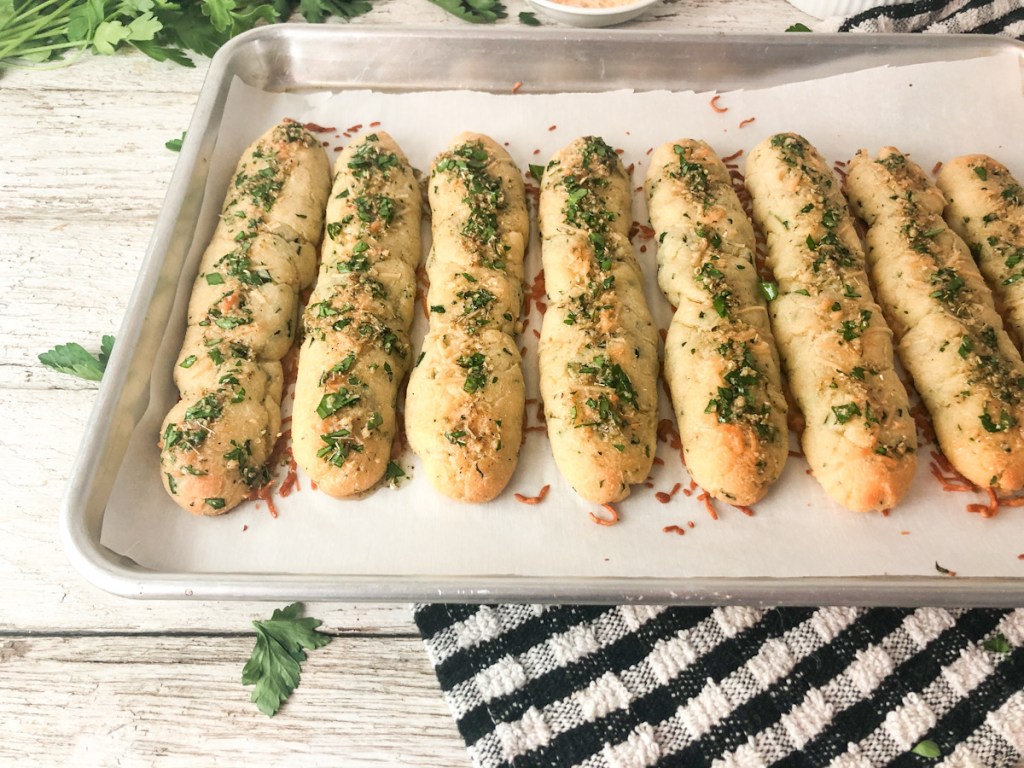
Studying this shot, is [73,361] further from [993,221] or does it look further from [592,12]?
[993,221]

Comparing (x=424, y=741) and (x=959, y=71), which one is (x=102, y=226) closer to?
(x=424, y=741)

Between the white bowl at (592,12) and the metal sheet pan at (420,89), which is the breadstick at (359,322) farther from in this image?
the white bowl at (592,12)

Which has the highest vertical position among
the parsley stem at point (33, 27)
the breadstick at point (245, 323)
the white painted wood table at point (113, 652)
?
the parsley stem at point (33, 27)

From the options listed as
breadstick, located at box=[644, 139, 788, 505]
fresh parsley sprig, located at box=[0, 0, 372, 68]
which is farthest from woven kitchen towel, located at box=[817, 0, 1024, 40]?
fresh parsley sprig, located at box=[0, 0, 372, 68]

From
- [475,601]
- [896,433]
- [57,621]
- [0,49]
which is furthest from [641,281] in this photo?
[0,49]

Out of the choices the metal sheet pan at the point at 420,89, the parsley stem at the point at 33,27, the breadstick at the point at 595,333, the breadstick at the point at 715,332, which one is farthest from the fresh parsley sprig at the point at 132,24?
the breadstick at the point at 715,332

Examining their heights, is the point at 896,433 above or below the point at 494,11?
below

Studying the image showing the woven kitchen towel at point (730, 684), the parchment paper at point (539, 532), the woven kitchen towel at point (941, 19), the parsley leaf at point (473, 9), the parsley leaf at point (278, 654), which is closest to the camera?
the woven kitchen towel at point (730, 684)
